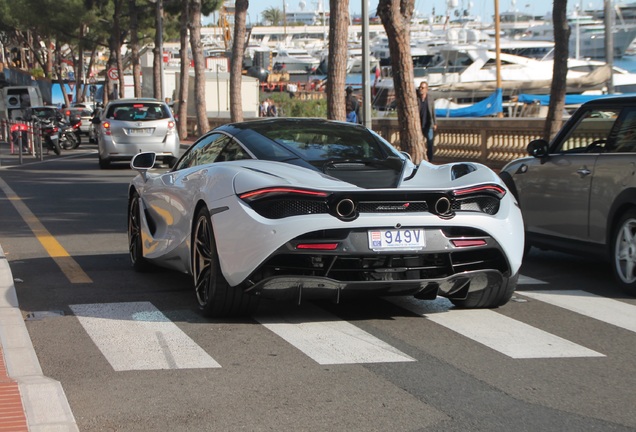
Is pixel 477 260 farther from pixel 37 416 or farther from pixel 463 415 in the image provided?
pixel 37 416

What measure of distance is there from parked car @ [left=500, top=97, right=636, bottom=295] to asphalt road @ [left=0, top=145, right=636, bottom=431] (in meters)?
0.38

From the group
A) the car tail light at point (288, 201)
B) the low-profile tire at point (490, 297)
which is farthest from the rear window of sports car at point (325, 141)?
the low-profile tire at point (490, 297)

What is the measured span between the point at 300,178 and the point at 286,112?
5355 cm

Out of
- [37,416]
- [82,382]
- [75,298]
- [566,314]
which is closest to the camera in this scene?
[37,416]

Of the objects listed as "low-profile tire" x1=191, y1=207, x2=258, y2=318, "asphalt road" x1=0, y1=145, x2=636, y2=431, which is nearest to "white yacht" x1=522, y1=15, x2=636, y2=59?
"asphalt road" x1=0, y1=145, x2=636, y2=431

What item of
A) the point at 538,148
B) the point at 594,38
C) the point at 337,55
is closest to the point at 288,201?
the point at 538,148

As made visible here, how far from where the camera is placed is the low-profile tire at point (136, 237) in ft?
33.9

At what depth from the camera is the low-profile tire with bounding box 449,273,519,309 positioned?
815 cm

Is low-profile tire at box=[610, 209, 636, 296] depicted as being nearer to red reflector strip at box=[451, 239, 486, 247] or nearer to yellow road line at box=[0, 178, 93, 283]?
red reflector strip at box=[451, 239, 486, 247]

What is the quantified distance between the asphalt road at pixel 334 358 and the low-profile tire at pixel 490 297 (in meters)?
0.09

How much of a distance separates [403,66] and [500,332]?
1236cm

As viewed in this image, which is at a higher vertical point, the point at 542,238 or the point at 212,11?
the point at 212,11

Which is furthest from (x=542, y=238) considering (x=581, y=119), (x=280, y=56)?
(x=280, y=56)

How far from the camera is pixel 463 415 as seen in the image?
216 inches
